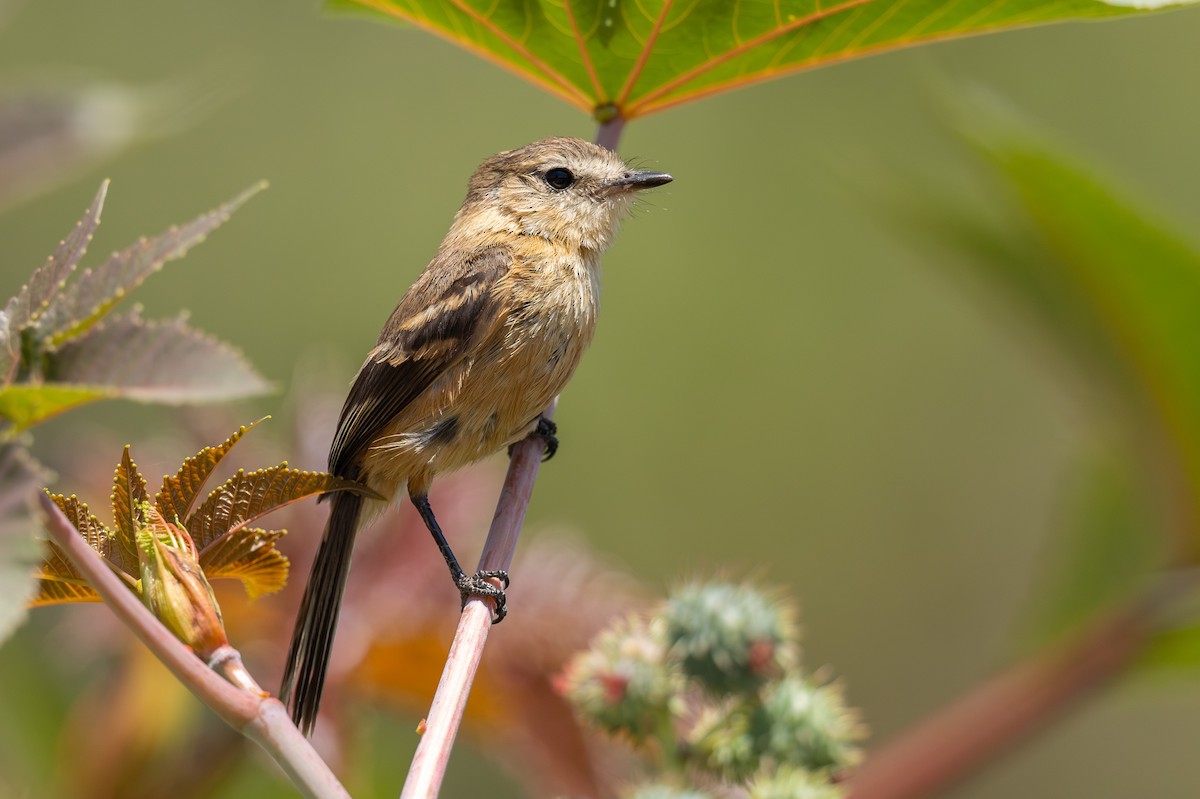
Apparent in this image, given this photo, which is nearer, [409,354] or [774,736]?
[774,736]

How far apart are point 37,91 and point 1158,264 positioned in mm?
2220

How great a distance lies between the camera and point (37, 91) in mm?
2008

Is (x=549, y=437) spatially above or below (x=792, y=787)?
above

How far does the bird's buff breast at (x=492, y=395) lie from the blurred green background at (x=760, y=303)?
16.6 ft

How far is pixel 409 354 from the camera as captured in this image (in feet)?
8.46

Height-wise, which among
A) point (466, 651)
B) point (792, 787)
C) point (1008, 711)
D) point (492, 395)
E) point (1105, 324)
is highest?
point (1105, 324)

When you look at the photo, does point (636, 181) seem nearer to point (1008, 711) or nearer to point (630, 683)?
point (630, 683)

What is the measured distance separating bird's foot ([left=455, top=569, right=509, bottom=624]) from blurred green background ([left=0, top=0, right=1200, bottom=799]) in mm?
5190

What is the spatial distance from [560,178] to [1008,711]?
5.25 feet

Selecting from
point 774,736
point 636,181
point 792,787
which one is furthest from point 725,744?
point 636,181

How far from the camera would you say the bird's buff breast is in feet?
8.22

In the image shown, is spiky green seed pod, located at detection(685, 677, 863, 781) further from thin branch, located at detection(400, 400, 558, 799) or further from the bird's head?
the bird's head

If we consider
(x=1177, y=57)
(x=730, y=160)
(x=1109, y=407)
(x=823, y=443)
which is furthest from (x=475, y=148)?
(x=1109, y=407)

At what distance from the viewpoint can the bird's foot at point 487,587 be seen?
5.36ft
